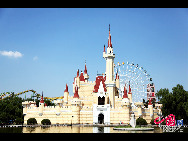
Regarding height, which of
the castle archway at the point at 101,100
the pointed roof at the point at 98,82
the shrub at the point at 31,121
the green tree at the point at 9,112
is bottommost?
the shrub at the point at 31,121

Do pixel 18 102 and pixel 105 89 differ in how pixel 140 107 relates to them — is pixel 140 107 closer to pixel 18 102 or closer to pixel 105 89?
pixel 105 89

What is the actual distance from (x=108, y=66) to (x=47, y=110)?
1595 cm

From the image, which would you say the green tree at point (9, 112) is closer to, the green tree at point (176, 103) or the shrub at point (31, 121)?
the shrub at point (31, 121)

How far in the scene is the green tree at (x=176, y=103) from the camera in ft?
197

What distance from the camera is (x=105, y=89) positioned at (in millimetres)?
57906

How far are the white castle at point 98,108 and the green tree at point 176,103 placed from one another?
2.53 meters

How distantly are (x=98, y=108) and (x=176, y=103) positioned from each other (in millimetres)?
19025

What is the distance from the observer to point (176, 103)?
6134 cm

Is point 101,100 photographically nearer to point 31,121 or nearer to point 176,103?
point 31,121

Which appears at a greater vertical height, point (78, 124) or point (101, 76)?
point (101, 76)

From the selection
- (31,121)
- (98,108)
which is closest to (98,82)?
(98,108)

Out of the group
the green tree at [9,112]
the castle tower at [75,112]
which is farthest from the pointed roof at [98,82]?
the green tree at [9,112]
